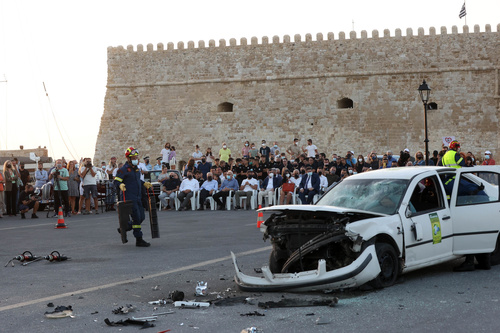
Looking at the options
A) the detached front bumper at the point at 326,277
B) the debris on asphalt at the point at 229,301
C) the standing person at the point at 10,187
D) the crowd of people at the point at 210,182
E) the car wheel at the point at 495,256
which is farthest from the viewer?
the standing person at the point at 10,187

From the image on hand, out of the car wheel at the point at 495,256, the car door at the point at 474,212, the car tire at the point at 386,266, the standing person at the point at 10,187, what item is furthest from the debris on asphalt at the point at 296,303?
the standing person at the point at 10,187

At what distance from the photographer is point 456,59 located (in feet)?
123

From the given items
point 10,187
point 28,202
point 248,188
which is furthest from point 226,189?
point 10,187

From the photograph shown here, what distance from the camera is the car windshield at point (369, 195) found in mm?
8109

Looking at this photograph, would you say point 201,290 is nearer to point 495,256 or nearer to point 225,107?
point 495,256

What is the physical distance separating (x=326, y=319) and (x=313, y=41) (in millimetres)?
33314

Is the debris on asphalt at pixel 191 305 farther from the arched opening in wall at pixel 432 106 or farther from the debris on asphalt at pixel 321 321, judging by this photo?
the arched opening in wall at pixel 432 106

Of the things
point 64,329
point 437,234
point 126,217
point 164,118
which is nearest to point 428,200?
point 437,234

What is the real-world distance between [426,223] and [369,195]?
704 mm

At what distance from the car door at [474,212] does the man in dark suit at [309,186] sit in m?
11.7

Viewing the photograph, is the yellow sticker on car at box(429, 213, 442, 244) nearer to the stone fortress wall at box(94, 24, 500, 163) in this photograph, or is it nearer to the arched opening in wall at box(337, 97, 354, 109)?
the stone fortress wall at box(94, 24, 500, 163)

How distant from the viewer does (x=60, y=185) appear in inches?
826

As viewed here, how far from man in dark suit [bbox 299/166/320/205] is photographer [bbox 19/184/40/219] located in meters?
7.50

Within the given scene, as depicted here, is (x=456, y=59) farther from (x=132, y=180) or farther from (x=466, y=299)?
(x=466, y=299)
